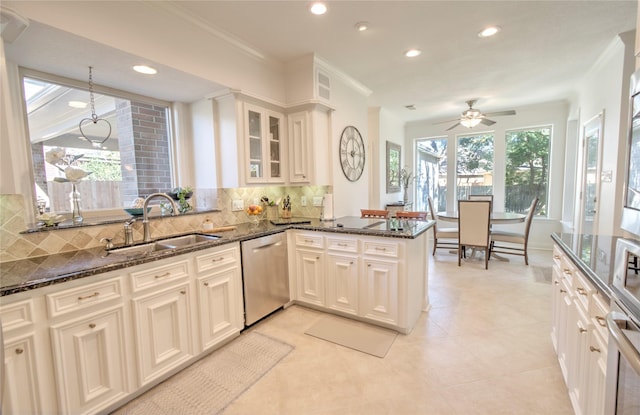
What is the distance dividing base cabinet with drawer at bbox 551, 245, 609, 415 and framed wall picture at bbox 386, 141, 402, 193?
4130 mm

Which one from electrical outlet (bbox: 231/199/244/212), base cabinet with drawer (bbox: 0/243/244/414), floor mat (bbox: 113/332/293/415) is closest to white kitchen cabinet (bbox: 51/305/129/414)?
base cabinet with drawer (bbox: 0/243/244/414)

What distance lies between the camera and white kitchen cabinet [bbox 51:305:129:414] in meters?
1.51

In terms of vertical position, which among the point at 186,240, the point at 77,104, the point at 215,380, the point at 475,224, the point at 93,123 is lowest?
the point at 215,380

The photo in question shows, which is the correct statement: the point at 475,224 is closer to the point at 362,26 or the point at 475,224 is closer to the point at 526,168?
the point at 526,168

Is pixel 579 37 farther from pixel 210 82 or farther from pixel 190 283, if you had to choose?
pixel 190 283

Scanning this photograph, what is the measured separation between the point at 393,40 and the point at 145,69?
2.30 m

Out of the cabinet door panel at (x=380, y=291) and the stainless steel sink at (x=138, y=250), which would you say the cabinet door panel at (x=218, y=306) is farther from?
the cabinet door panel at (x=380, y=291)

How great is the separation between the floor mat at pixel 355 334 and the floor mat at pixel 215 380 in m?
0.38

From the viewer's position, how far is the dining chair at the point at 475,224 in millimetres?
4215

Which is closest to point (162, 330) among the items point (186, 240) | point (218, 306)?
point (218, 306)

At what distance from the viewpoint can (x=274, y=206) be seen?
11.9ft

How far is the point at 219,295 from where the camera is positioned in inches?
92.0

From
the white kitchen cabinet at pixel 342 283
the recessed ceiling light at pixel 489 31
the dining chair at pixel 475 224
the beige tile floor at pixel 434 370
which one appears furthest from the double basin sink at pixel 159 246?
the dining chair at pixel 475 224

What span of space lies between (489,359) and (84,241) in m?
3.23
